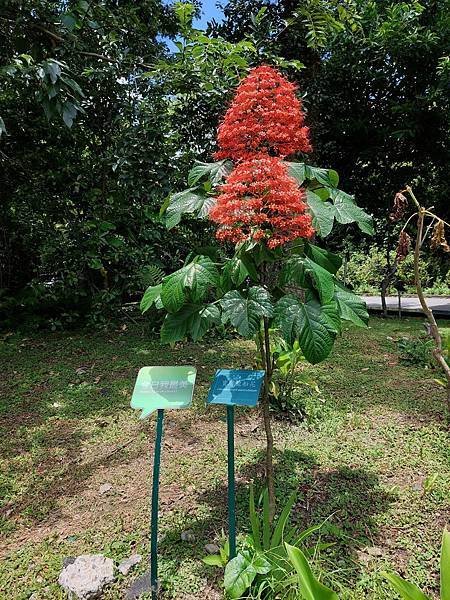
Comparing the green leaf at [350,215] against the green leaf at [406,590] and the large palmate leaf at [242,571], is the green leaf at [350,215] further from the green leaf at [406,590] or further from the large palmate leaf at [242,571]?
the large palmate leaf at [242,571]

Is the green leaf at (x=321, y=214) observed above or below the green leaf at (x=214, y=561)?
above

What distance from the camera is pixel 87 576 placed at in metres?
1.62

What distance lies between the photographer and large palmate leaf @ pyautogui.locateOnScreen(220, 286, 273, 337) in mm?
1450

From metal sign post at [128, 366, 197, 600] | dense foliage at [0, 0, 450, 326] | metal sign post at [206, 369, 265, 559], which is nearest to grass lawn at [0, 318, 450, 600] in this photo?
metal sign post at [128, 366, 197, 600]

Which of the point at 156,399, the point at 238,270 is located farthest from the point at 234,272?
the point at 156,399

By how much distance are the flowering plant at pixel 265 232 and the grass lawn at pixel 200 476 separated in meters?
0.71

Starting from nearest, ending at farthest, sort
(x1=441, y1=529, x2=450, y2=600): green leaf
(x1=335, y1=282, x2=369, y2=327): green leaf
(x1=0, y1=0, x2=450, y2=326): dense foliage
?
1. (x1=441, y1=529, x2=450, y2=600): green leaf
2. (x1=335, y1=282, x2=369, y2=327): green leaf
3. (x1=0, y1=0, x2=450, y2=326): dense foliage

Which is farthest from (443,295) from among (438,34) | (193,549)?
(193,549)

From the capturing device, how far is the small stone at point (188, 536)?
1.87 metres

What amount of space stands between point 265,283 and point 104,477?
1.47 metres

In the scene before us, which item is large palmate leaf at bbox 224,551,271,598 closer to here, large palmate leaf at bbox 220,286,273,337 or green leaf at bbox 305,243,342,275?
large palmate leaf at bbox 220,286,273,337

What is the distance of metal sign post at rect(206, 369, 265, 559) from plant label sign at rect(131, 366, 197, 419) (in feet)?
0.34

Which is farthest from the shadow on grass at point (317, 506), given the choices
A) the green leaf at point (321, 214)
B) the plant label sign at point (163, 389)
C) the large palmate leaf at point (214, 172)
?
the large palmate leaf at point (214, 172)

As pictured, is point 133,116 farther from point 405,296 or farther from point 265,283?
point 405,296
